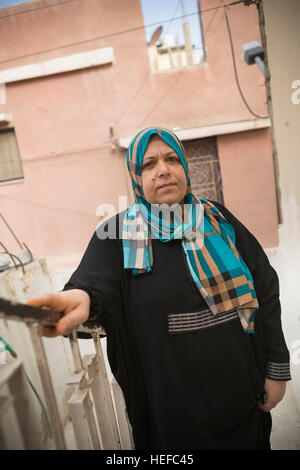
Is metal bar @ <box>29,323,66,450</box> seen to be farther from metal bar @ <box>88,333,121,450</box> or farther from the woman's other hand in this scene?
the woman's other hand

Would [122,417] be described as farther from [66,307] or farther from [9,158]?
[9,158]

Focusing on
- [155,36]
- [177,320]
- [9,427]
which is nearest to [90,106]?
[155,36]

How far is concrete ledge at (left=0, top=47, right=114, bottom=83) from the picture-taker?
443 cm

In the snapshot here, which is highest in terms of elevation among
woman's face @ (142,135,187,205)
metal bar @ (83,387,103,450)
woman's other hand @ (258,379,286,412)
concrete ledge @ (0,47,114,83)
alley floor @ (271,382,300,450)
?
concrete ledge @ (0,47,114,83)

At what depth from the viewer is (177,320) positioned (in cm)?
77

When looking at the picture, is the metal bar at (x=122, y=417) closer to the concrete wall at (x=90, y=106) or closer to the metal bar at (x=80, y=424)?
the metal bar at (x=80, y=424)

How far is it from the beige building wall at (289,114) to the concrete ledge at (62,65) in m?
3.69

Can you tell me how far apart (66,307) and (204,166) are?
4.62 meters

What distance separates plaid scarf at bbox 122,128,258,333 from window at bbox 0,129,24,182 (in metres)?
4.78

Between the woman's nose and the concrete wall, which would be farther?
the concrete wall

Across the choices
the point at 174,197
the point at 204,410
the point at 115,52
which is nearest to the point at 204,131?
the point at 115,52

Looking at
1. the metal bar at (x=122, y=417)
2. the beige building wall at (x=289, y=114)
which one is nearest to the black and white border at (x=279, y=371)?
the metal bar at (x=122, y=417)

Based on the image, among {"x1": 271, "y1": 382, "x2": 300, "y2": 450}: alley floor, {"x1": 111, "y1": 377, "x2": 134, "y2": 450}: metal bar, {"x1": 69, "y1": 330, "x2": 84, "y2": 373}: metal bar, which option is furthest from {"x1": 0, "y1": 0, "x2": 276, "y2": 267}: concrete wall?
{"x1": 69, "y1": 330, "x2": 84, "y2": 373}: metal bar

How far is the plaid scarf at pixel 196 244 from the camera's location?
2.59ft
